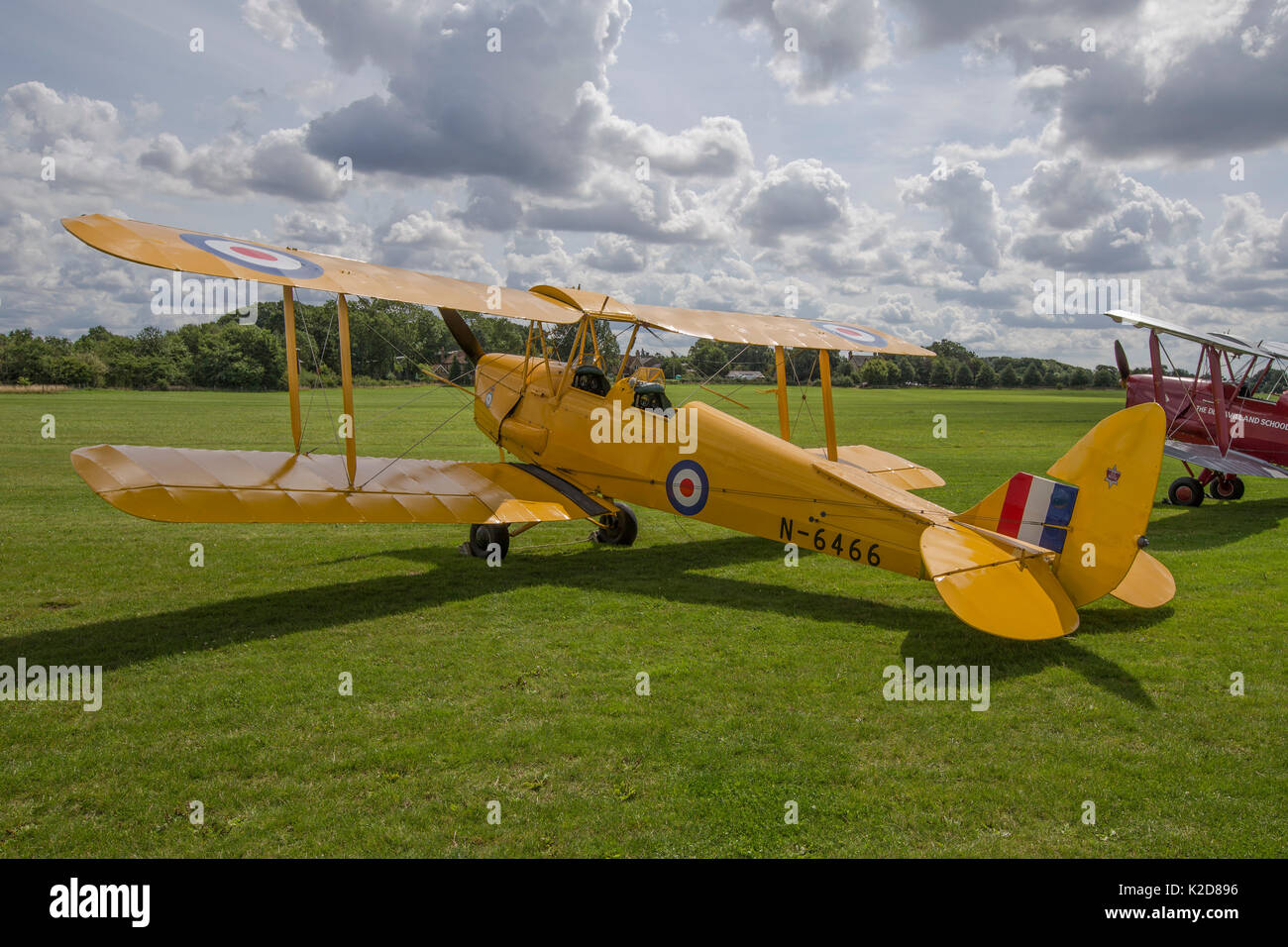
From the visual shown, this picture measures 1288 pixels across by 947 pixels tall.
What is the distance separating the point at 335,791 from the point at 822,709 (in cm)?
296

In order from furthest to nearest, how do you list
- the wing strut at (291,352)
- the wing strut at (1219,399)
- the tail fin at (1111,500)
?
the wing strut at (1219,399) < the wing strut at (291,352) < the tail fin at (1111,500)

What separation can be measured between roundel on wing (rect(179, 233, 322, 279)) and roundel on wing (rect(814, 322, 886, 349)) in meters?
7.39

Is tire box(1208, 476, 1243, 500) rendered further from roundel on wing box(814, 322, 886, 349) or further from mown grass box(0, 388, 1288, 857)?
roundel on wing box(814, 322, 886, 349)

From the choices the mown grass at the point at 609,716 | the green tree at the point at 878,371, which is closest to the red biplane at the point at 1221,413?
the mown grass at the point at 609,716

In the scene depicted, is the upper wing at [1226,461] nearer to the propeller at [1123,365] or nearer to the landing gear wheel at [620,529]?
the propeller at [1123,365]

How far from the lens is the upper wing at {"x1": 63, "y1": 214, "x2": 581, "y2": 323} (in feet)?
19.9

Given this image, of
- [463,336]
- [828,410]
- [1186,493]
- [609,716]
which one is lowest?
[609,716]

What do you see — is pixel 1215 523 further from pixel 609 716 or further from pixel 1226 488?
pixel 609 716

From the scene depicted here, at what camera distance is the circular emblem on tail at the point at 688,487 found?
8070 mm

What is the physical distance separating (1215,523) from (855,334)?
621cm

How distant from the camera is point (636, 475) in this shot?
28.7 feet

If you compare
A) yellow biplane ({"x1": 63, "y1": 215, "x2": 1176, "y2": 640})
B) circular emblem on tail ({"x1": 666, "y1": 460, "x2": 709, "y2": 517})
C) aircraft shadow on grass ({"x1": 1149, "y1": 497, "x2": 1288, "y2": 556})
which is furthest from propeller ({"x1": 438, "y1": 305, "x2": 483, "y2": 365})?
aircraft shadow on grass ({"x1": 1149, "y1": 497, "x2": 1288, "y2": 556})

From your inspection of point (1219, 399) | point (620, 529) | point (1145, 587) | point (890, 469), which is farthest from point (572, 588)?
point (1219, 399)
